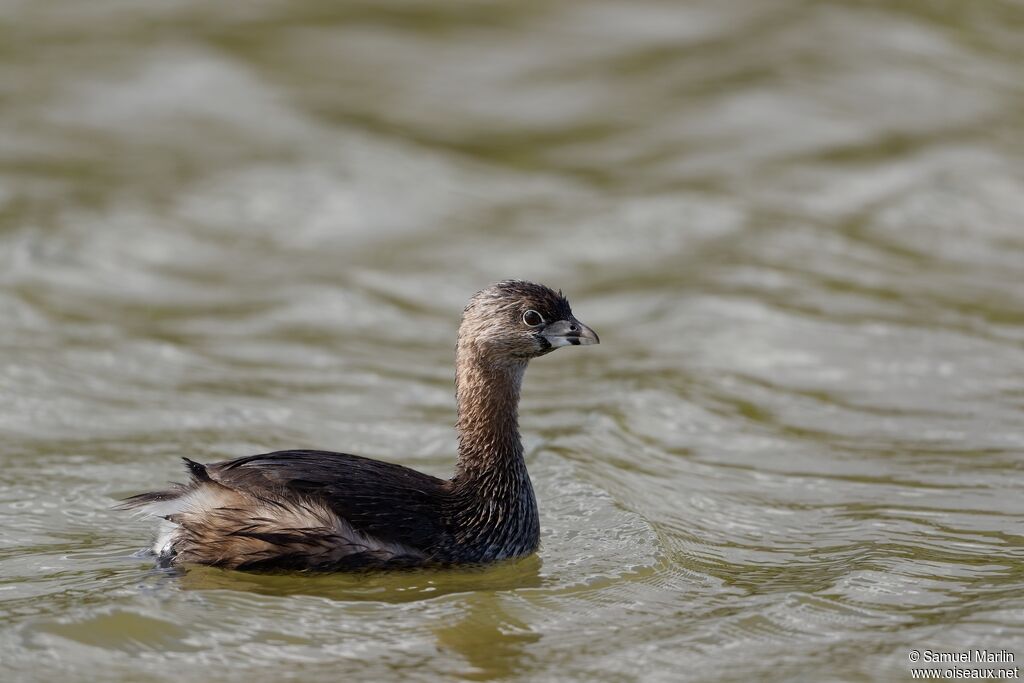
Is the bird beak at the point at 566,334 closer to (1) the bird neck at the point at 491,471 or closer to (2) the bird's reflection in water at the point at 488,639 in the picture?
(1) the bird neck at the point at 491,471

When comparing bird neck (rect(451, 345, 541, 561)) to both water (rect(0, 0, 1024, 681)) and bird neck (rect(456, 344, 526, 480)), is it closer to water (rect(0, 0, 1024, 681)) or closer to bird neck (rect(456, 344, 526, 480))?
bird neck (rect(456, 344, 526, 480))

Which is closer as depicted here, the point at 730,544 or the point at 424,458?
the point at 730,544

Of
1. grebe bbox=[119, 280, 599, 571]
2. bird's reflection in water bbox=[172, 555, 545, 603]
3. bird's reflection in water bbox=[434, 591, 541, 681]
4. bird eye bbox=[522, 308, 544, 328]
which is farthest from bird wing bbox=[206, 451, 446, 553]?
bird eye bbox=[522, 308, 544, 328]

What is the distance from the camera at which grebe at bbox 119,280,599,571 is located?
7094 mm

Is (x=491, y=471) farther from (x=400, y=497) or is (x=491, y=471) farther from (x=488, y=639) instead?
(x=488, y=639)

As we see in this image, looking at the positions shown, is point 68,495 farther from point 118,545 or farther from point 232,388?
point 232,388

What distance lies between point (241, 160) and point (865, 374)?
7241 mm

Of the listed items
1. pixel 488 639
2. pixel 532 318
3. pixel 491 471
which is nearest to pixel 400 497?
pixel 491 471

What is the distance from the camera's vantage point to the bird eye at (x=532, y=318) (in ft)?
26.0

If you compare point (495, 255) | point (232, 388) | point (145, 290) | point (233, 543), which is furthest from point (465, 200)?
point (233, 543)

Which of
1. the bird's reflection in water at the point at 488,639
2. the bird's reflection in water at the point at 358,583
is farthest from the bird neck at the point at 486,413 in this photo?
the bird's reflection in water at the point at 488,639

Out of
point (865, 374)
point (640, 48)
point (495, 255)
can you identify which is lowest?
point (865, 374)

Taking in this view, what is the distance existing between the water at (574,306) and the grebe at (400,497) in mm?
154

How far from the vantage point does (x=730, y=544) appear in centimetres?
804
